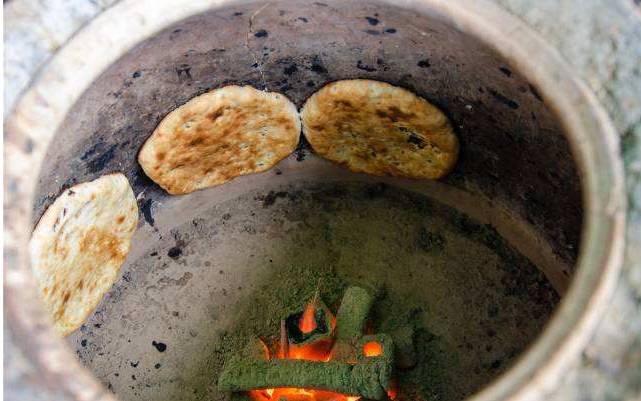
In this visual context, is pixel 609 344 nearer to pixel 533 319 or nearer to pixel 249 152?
pixel 533 319

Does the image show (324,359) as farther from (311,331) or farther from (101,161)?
(101,161)

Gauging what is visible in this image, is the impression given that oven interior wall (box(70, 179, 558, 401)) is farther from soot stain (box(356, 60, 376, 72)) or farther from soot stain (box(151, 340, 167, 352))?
soot stain (box(356, 60, 376, 72))

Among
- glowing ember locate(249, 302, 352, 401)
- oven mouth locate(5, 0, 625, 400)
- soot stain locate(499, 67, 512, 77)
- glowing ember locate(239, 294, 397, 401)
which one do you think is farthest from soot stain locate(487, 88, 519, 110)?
glowing ember locate(249, 302, 352, 401)

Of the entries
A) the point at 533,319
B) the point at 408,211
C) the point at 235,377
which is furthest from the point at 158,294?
the point at 533,319

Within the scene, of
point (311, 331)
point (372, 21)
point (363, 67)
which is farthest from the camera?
point (311, 331)

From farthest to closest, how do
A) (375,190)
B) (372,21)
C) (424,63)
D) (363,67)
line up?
(375,190), (363,67), (424,63), (372,21)

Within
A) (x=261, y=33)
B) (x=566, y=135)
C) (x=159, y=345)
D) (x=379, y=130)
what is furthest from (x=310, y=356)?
(x=566, y=135)
